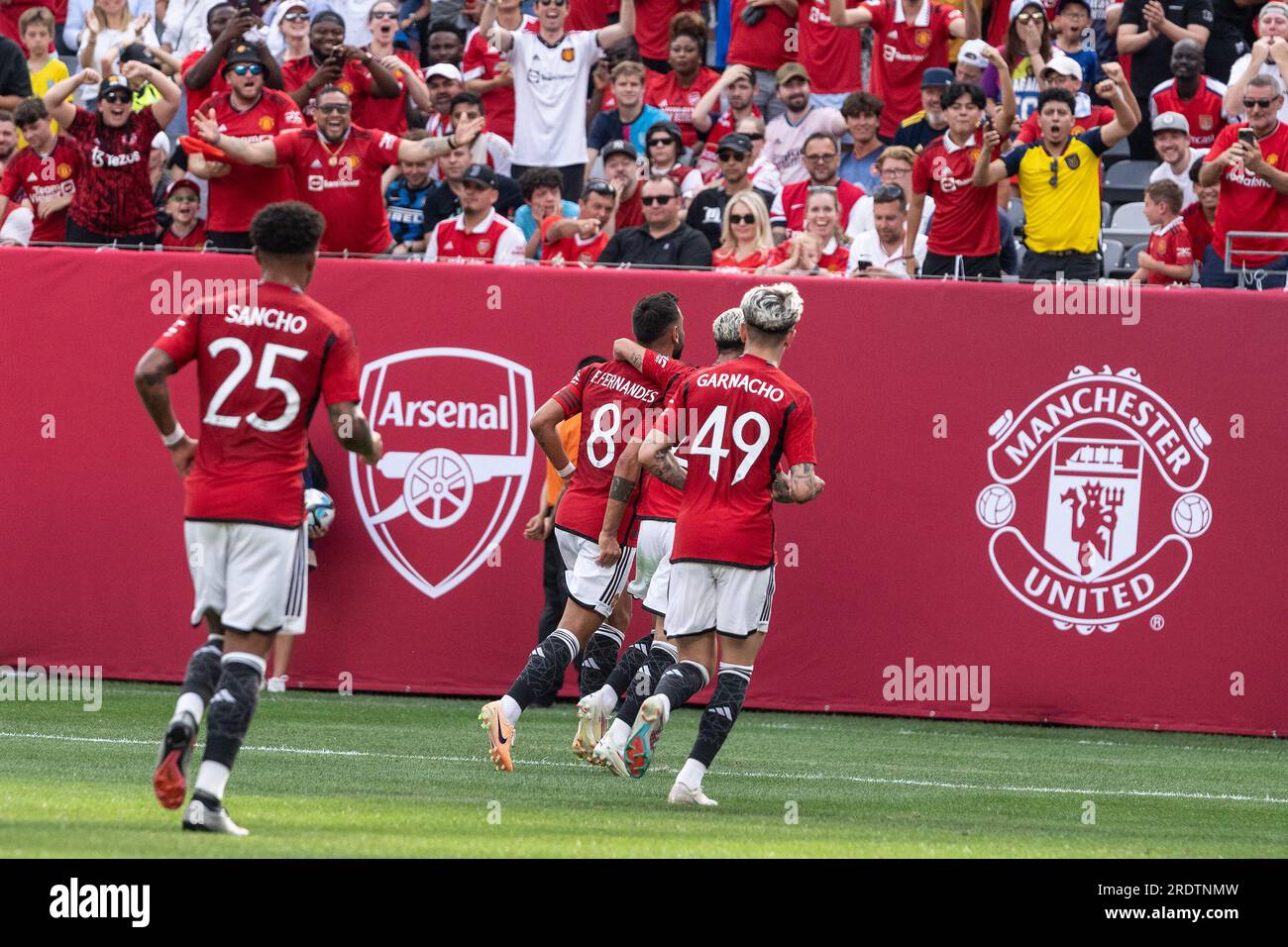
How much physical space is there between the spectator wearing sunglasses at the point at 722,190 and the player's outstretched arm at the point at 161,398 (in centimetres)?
769

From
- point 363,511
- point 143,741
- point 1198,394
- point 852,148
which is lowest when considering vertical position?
point 143,741

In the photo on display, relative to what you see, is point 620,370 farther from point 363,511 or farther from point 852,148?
point 852,148

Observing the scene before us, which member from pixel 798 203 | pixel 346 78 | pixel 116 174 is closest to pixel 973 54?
pixel 798 203

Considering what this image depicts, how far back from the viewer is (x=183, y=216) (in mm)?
15211

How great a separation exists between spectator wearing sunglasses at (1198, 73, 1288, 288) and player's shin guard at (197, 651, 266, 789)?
830 centimetres

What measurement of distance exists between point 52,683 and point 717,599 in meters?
6.18

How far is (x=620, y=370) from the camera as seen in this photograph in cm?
1056

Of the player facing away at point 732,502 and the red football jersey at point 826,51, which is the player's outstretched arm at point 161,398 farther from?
the red football jersey at point 826,51

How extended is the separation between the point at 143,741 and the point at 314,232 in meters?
4.56

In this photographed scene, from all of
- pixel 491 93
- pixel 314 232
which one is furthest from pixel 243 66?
pixel 314 232

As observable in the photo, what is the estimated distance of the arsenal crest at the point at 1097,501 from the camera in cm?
1286

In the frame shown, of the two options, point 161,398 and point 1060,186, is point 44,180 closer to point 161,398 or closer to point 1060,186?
point 1060,186

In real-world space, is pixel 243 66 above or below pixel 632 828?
above

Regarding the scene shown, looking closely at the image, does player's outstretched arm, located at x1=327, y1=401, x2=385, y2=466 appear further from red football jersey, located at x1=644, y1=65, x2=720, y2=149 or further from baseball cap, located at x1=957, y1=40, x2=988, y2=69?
red football jersey, located at x1=644, y1=65, x2=720, y2=149
